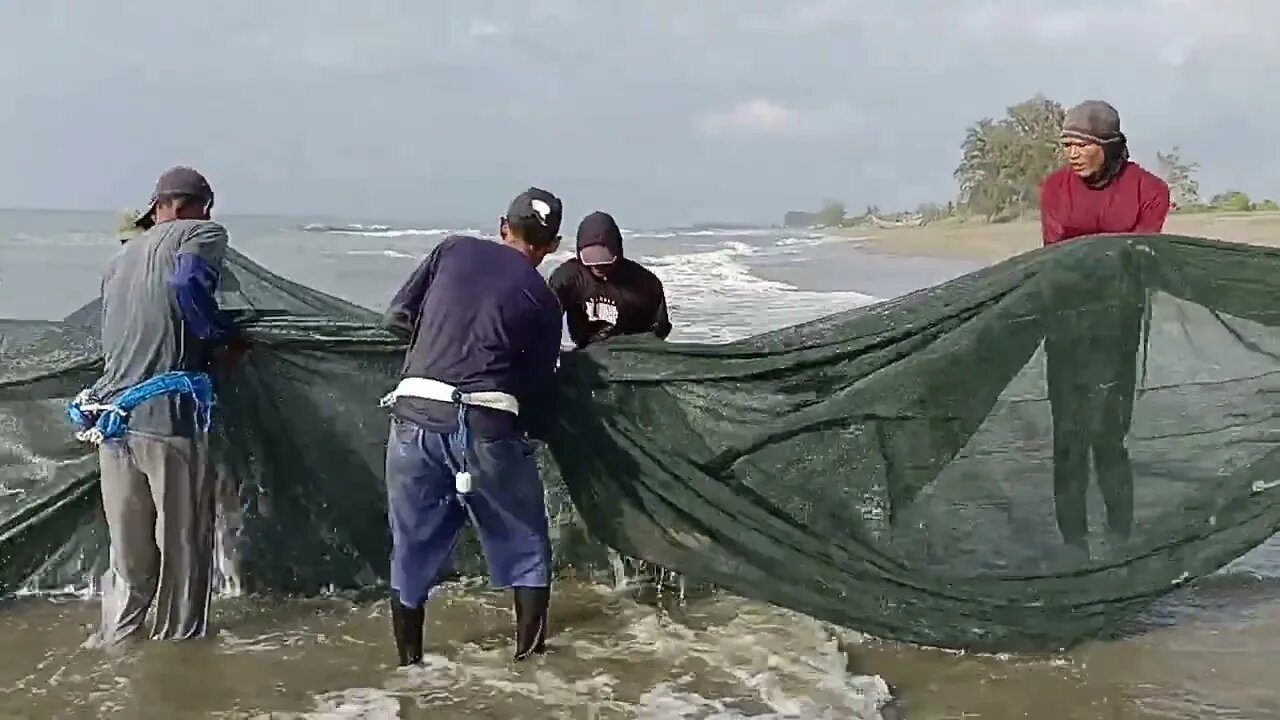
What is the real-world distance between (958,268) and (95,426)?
22.7 meters

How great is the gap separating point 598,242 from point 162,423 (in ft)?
6.37

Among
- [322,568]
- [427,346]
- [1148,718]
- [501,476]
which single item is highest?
[427,346]

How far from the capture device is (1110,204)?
4816 mm

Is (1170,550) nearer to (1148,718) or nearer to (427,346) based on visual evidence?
(1148,718)

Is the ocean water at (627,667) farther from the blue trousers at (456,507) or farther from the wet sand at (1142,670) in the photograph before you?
the blue trousers at (456,507)

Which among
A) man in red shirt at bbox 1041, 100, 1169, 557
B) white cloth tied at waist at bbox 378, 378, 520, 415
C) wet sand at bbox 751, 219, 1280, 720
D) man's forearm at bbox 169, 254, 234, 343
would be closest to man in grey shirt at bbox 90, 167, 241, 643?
man's forearm at bbox 169, 254, 234, 343

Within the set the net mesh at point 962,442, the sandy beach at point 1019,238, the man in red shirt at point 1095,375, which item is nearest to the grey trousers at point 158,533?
the net mesh at point 962,442

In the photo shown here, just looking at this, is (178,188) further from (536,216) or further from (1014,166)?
(1014,166)

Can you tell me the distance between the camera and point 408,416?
14.0 ft

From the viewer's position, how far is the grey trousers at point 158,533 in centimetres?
448

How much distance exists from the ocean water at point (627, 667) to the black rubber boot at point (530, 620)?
0.27 feet

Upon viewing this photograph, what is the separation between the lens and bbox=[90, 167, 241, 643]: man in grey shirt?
4.40 m

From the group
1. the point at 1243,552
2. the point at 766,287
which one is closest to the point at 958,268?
the point at 766,287

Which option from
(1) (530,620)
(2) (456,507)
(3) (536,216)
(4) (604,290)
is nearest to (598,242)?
(4) (604,290)
